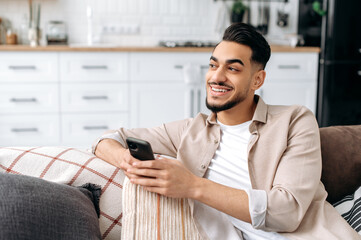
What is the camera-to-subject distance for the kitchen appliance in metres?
4.01

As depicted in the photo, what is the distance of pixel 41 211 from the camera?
3.67 ft

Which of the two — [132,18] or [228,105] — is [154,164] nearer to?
[228,105]

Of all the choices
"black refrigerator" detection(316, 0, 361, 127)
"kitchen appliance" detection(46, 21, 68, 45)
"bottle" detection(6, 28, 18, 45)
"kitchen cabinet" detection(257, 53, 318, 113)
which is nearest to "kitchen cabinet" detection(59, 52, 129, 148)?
"kitchen appliance" detection(46, 21, 68, 45)

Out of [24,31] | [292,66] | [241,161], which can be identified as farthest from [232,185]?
[24,31]

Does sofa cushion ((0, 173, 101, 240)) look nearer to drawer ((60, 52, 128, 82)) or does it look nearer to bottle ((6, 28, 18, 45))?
drawer ((60, 52, 128, 82))

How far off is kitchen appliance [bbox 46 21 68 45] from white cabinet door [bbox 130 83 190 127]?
2.88ft

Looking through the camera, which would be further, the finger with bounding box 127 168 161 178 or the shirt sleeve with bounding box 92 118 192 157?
the shirt sleeve with bounding box 92 118 192 157

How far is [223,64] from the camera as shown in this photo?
160 cm

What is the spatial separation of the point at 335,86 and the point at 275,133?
2.72m

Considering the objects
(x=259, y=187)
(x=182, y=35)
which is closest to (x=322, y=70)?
(x=182, y=35)

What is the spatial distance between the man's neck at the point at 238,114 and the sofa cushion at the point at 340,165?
0.29m

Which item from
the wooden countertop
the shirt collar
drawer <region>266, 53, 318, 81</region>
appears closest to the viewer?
the shirt collar

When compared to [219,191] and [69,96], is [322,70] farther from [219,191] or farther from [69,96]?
[219,191]

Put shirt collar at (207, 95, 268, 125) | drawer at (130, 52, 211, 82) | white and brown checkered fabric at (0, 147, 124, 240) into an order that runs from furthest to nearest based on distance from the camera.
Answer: drawer at (130, 52, 211, 82)
shirt collar at (207, 95, 268, 125)
white and brown checkered fabric at (0, 147, 124, 240)
